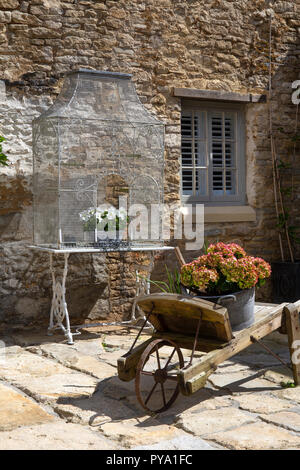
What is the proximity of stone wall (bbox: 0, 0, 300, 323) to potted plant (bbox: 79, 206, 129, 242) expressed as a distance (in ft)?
1.63

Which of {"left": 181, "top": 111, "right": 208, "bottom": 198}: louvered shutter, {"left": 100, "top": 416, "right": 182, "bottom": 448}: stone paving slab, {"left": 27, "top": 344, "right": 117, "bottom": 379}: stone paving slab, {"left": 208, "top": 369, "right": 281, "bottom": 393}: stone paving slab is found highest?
{"left": 181, "top": 111, "right": 208, "bottom": 198}: louvered shutter

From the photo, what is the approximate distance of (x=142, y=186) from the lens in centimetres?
673

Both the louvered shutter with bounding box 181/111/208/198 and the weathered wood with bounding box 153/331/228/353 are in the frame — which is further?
the louvered shutter with bounding box 181/111/208/198

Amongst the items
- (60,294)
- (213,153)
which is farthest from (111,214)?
(213,153)

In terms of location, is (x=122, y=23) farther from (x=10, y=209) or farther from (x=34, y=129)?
(x=10, y=209)

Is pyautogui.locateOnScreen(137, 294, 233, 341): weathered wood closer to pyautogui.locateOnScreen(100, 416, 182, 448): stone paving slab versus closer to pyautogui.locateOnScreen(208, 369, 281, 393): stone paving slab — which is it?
pyautogui.locateOnScreen(208, 369, 281, 393): stone paving slab

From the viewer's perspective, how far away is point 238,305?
4.12m

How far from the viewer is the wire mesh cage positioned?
6.06 meters

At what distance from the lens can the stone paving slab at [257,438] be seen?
10.6 ft

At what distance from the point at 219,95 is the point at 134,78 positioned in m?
1.13

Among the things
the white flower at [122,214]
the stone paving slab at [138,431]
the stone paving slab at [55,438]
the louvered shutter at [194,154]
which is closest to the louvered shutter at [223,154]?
the louvered shutter at [194,154]

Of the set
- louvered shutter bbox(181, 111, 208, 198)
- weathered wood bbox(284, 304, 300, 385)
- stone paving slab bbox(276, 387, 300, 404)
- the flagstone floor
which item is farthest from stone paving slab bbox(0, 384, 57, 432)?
louvered shutter bbox(181, 111, 208, 198)

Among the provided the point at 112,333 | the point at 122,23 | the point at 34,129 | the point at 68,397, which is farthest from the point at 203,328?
the point at 122,23
